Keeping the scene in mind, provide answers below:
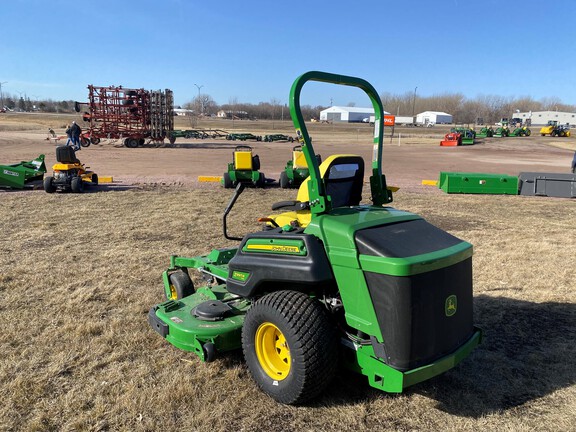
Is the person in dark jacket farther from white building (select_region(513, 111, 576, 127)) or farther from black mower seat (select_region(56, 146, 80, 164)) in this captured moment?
white building (select_region(513, 111, 576, 127))

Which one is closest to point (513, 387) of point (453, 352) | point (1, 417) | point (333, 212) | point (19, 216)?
point (453, 352)

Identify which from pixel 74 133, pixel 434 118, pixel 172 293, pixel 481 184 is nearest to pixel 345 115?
pixel 434 118

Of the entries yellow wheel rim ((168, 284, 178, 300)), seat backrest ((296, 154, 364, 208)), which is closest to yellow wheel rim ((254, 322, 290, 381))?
seat backrest ((296, 154, 364, 208))

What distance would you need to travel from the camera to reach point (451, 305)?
2.89 metres

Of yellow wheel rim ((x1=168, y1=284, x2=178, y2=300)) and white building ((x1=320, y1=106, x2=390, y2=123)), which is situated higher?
white building ((x1=320, y1=106, x2=390, y2=123))

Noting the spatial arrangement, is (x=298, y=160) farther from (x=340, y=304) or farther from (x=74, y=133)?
(x=74, y=133)

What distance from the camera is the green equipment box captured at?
12625 millimetres

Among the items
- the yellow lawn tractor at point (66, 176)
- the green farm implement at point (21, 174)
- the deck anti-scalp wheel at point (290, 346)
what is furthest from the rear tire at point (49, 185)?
the deck anti-scalp wheel at point (290, 346)

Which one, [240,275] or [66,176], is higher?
[66,176]

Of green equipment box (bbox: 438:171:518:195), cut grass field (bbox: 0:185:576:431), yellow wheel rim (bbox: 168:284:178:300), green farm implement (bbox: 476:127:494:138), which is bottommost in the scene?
cut grass field (bbox: 0:185:576:431)

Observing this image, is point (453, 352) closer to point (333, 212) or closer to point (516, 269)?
point (333, 212)

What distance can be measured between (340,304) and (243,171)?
10.3 metres

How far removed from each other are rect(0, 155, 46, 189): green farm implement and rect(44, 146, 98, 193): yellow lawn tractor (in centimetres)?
86

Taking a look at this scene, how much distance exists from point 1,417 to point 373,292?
94.9 inches
